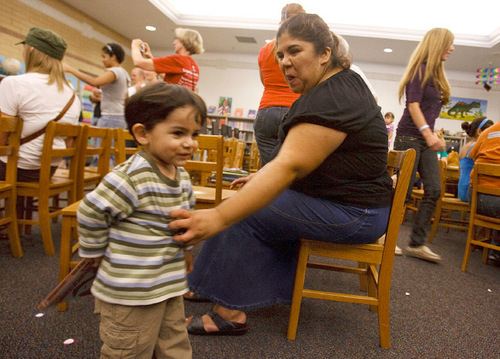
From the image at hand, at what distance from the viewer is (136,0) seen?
6.11 m

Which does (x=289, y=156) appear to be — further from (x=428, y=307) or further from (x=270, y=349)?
(x=428, y=307)

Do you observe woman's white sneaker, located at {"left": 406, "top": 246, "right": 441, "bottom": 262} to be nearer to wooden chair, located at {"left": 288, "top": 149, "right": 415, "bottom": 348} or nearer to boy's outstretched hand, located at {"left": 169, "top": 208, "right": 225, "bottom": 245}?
wooden chair, located at {"left": 288, "top": 149, "right": 415, "bottom": 348}

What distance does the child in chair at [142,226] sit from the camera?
0.76 meters

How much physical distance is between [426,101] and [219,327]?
210 cm

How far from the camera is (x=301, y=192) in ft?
4.04

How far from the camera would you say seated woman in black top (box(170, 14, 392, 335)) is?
3.11ft

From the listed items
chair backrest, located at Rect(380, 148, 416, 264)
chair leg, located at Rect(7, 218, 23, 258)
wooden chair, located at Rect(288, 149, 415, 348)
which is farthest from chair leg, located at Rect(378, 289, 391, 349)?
chair leg, located at Rect(7, 218, 23, 258)

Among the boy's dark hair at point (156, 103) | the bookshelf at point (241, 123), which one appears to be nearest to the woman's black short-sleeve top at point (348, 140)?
the boy's dark hair at point (156, 103)

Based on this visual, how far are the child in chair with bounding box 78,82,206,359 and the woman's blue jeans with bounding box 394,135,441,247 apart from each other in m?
2.03

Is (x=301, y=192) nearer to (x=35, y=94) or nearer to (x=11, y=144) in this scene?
(x=11, y=144)

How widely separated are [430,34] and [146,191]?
246cm

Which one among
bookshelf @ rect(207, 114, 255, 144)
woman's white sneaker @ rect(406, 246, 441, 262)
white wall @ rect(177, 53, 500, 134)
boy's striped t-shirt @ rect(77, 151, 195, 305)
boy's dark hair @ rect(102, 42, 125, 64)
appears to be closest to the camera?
boy's striped t-shirt @ rect(77, 151, 195, 305)

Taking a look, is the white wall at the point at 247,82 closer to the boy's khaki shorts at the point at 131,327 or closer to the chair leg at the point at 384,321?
the chair leg at the point at 384,321

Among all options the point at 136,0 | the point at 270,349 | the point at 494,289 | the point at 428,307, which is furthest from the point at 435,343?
the point at 136,0
